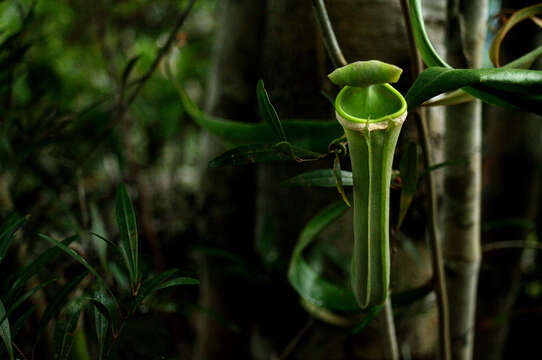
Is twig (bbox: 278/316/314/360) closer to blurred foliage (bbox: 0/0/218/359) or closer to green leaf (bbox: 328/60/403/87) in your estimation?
blurred foliage (bbox: 0/0/218/359)

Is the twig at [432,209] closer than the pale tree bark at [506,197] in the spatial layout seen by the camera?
Yes

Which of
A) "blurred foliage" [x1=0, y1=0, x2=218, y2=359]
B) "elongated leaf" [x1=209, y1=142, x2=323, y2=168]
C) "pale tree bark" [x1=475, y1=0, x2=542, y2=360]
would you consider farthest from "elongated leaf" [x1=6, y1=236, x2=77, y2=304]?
"pale tree bark" [x1=475, y1=0, x2=542, y2=360]

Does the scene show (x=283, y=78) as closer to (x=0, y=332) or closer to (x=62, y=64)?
(x=0, y=332)

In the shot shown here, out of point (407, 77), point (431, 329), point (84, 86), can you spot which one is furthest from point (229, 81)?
point (84, 86)

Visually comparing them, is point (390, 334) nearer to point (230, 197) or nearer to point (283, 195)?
point (283, 195)

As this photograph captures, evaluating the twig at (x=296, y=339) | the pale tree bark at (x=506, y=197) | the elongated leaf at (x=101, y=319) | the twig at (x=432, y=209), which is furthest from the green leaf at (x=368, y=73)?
the pale tree bark at (x=506, y=197)

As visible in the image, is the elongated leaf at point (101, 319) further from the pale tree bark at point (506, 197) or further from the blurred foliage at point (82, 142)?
the pale tree bark at point (506, 197)

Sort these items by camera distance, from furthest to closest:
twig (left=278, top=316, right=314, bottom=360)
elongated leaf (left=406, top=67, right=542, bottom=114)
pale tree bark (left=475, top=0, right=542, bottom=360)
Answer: pale tree bark (left=475, top=0, right=542, bottom=360)
twig (left=278, top=316, right=314, bottom=360)
elongated leaf (left=406, top=67, right=542, bottom=114)
